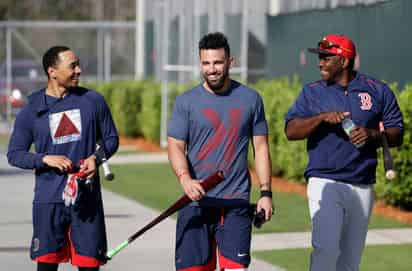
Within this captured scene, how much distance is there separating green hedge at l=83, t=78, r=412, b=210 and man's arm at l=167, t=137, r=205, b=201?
20.6 feet

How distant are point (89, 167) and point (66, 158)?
15cm

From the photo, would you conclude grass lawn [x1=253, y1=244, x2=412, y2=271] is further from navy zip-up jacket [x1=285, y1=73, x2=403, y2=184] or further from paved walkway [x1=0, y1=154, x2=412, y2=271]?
navy zip-up jacket [x1=285, y1=73, x2=403, y2=184]

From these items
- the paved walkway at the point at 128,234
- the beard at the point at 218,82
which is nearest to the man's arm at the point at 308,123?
the beard at the point at 218,82

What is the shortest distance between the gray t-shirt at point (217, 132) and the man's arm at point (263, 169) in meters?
0.09

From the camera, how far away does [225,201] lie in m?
7.04

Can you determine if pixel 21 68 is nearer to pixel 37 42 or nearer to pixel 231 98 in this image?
pixel 37 42

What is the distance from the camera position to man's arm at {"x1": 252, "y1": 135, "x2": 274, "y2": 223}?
7.04 metres

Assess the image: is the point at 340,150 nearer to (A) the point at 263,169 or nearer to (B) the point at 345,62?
(B) the point at 345,62

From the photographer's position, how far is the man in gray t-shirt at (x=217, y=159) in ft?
22.8

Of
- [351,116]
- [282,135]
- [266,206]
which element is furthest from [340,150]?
[282,135]

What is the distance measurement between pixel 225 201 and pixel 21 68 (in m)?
26.7

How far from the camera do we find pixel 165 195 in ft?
51.0

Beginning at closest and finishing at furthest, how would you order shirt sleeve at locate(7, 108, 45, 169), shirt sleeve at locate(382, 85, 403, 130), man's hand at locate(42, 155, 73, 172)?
man's hand at locate(42, 155, 73, 172), shirt sleeve at locate(7, 108, 45, 169), shirt sleeve at locate(382, 85, 403, 130)

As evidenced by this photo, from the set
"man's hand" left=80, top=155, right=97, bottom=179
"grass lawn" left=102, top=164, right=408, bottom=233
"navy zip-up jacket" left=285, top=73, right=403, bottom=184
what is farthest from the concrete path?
"man's hand" left=80, top=155, right=97, bottom=179
